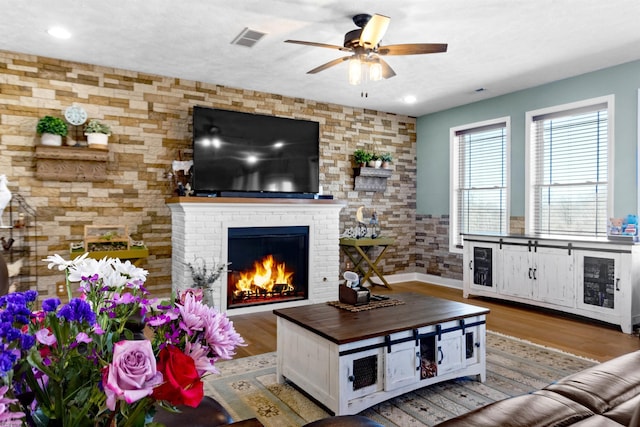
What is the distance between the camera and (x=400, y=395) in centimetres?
259

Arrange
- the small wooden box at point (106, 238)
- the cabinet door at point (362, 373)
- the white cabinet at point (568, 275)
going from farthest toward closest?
the small wooden box at point (106, 238) < the white cabinet at point (568, 275) < the cabinet door at point (362, 373)

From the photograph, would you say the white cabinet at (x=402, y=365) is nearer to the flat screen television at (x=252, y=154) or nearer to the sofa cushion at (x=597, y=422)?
the sofa cushion at (x=597, y=422)

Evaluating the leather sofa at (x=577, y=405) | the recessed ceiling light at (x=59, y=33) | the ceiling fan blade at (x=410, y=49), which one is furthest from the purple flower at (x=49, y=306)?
the recessed ceiling light at (x=59, y=33)

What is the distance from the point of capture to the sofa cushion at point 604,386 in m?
1.37

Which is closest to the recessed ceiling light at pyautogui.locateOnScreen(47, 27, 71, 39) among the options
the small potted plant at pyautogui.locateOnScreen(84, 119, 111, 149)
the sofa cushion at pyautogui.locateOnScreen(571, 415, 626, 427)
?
the small potted plant at pyautogui.locateOnScreen(84, 119, 111, 149)

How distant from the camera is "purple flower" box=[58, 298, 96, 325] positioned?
0.65 metres

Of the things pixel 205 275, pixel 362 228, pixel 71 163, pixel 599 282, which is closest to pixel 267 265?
pixel 205 275

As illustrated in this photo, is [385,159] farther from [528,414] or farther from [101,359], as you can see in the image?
[101,359]

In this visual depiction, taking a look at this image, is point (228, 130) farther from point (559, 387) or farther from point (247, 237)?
point (559, 387)

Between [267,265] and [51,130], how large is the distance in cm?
264

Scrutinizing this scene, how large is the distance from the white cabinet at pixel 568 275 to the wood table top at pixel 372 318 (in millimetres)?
2096

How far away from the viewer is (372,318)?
265 cm

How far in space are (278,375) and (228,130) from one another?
3.09m

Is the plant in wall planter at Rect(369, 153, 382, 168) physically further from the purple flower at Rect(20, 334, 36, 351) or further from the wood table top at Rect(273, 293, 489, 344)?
the purple flower at Rect(20, 334, 36, 351)
